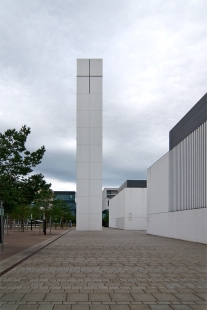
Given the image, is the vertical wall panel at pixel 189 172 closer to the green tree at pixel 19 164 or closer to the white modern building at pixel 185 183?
the white modern building at pixel 185 183

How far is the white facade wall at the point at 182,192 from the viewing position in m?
27.1

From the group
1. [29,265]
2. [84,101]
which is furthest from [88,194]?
[29,265]

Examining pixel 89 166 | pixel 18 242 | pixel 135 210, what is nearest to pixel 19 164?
pixel 18 242

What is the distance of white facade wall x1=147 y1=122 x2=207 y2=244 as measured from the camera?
2709 cm

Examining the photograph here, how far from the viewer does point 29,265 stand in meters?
13.8

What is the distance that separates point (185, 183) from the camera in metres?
31.3

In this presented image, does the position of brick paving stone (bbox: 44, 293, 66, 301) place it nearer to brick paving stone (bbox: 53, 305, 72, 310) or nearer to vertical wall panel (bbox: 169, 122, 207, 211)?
brick paving stone (bbox: 53, 305, 72, 310)

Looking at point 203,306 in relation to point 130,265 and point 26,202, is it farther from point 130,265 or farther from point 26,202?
point 26,202

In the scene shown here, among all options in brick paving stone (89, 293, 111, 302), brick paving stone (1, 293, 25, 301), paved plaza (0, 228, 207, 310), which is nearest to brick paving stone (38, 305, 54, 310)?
paved plaza (0, 228, 207, 310)

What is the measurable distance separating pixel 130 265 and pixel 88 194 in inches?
1537

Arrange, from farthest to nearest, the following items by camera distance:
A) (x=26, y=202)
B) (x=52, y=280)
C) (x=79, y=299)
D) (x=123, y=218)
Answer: (x=123, y=218)
(x=26, y=202)
(x=52, y=280)
(x=79, y=299)

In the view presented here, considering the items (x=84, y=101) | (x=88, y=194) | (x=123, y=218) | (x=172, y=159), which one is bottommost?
(x=123, y=218)

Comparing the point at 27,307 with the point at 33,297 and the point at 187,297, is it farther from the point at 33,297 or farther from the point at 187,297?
the point at 187,297

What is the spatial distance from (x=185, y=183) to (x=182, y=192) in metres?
1.19
